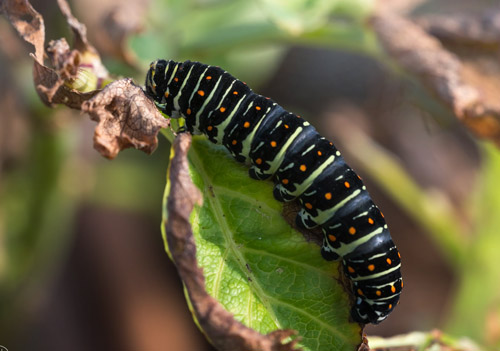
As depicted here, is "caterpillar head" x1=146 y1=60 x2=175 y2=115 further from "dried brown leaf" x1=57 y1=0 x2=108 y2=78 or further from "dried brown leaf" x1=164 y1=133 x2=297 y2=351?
"dried brown leaf" x1=164 y1=133 x2=297 y2=351

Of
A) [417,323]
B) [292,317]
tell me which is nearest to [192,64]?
[292,317]

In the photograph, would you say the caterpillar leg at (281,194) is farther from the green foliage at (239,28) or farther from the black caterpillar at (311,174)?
the green foliage at (239,28)

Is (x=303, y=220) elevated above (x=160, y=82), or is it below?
below

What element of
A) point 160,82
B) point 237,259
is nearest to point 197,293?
point 237,259

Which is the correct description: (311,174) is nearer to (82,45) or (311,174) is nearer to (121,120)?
(121,120)

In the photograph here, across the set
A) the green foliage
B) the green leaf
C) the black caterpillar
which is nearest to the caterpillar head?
the black caterpillar

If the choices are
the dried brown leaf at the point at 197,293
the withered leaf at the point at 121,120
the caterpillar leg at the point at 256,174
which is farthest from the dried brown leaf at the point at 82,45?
the dried brown leaf at the point at 197,293

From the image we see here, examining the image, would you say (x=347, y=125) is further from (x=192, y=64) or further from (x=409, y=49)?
(x=192, y=64)
